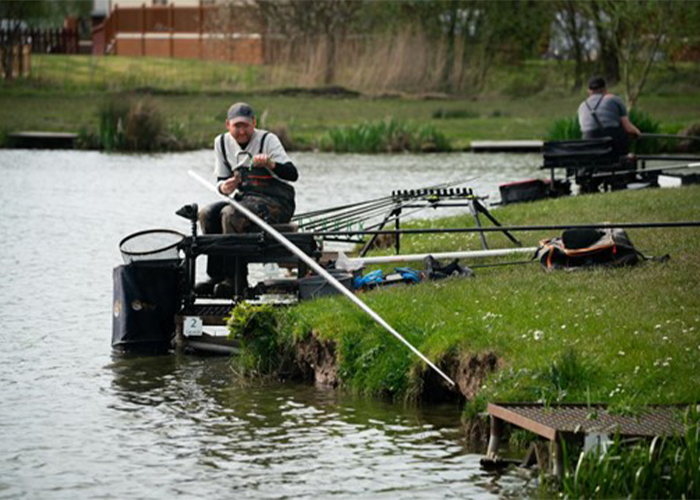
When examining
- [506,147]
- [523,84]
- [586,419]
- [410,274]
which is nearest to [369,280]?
[410,274]

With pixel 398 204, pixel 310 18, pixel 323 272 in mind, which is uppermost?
pixel 310 18

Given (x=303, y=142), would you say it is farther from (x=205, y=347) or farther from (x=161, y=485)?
(x=161, y=485)

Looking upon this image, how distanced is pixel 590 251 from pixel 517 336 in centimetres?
240

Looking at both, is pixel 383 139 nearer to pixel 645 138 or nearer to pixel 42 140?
pixel 645 138

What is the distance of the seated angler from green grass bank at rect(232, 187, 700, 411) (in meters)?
1.26

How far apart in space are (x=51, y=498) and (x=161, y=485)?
581mm

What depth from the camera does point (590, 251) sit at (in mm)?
11828

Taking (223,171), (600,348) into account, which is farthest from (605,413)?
(223,171)

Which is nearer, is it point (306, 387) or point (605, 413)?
point (605, 413)

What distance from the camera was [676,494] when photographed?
7.26 metres

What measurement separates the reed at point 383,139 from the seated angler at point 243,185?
62.7 ft

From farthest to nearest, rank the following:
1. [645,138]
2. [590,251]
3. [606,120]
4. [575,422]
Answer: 1. [645,138]
2. [606,120]
3. [590,251]
4. [575,422]

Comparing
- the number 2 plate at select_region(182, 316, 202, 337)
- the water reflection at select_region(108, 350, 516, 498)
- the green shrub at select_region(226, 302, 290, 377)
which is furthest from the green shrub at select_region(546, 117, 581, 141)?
the green shrub at select_region(226, 302, 290, 377)

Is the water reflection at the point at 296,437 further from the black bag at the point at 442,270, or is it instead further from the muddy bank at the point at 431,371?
the black bag at the point at 442,270
